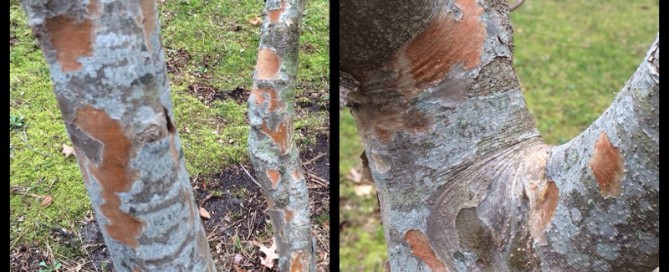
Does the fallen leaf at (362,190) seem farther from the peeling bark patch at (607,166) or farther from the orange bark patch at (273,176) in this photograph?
the peeling bark patch at (607,166)

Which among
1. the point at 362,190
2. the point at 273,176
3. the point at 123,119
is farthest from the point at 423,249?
the point at 362,190

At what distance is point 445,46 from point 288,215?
35 centimetres

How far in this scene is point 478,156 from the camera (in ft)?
2.27

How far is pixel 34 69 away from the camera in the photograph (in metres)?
0.67

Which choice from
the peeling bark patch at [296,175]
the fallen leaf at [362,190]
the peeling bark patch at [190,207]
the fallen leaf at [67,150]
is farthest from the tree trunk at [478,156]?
the fallen leaf at [362,190]

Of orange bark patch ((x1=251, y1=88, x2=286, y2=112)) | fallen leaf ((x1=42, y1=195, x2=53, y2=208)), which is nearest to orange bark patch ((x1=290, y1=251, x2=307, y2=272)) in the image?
orange bark patch ((x1=251, y1=88, x2=286, y2=112))

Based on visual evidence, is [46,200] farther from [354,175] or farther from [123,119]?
[354,175]

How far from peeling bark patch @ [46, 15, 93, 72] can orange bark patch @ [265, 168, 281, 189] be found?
423 millimetres

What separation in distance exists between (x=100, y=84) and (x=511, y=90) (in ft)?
1.53

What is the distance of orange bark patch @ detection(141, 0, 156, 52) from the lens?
1.53 ft

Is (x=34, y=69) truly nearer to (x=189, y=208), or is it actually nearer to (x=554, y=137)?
(x=189, y=208)

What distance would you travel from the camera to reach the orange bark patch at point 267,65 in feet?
2.62

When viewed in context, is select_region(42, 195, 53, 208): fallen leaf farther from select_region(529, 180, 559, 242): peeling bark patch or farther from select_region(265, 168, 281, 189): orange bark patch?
select_region(529, 180, 559, 242): peeling bark patch

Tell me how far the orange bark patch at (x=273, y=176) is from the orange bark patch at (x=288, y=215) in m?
0.04
